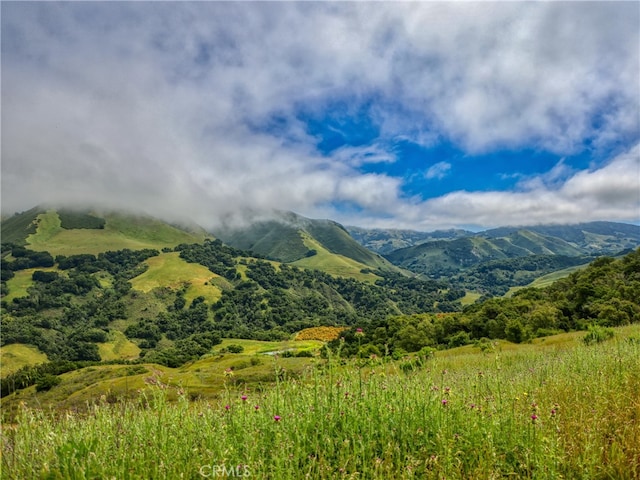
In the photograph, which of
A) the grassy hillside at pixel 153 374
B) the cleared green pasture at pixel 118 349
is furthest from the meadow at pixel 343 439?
the cleared green pasture at pixel 118 349

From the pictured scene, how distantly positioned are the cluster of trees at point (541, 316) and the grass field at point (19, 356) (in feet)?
437

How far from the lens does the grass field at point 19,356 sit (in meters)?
129

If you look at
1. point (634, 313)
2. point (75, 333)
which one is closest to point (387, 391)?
point (634, 313)

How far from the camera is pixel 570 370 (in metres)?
8.37

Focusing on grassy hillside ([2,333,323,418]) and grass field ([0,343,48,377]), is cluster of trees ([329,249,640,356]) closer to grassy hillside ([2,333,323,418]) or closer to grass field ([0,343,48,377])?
grassy hillside ([2,333,323,418])

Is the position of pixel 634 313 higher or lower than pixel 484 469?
lower

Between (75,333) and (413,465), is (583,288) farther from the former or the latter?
(75,333)

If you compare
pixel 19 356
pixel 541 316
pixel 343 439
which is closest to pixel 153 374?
pixel 343 439

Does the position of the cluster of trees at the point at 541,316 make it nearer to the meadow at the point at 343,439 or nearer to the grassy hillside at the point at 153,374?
the grassy hillside at the point at 153,374

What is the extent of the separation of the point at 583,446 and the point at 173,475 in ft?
15.6

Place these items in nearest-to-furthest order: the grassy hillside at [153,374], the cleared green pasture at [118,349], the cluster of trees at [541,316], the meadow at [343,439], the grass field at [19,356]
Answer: the meadow at [343,439]
the grassy hillside at [153,374]
the cluster of trees at [541,316]
the grass field at [19,356]
the cleared green pasture at [118,349]

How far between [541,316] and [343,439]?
53337 mm

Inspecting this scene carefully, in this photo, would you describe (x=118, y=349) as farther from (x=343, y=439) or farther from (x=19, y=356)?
(x=343, y=439)

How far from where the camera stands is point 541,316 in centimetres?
4806
